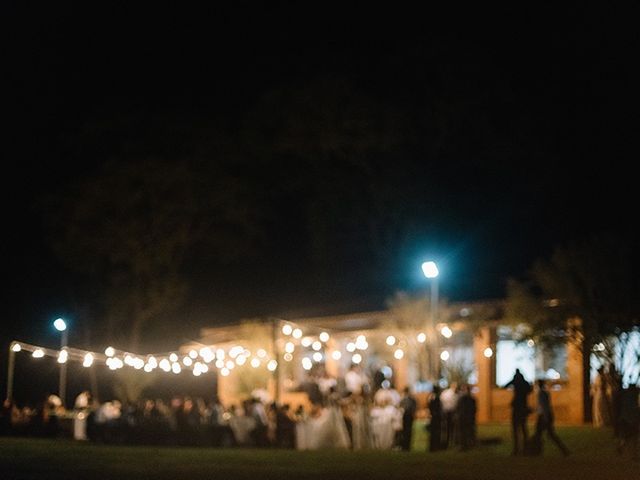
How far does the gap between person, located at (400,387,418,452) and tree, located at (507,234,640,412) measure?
14.4 ft

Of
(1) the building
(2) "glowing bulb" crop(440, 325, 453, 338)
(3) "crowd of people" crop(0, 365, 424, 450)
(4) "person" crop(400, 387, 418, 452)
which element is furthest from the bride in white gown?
(2) "glowing bulb" crop(440, 325, 453, 338)

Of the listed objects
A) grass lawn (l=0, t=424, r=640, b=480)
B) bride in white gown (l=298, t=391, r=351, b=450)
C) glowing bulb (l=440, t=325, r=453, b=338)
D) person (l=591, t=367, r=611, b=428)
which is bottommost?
grass lawn (l=0, t=424, r=640, b=480)

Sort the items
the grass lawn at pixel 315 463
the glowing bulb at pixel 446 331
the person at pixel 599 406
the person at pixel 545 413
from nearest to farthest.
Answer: the grass lawn at pixel 315 463 < the person at pixel 545 413 < the person at pixel 599 406 < the glowing bulb at pixel 446 331

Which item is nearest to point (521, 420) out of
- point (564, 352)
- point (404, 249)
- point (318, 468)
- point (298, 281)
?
point (318, 468)

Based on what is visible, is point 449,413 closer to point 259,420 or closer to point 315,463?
point 259,420

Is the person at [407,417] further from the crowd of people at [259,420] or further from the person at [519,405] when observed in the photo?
the person at [519,405]

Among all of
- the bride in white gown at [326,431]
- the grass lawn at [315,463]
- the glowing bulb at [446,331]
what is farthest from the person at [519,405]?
the glowing bulb at [446,331]

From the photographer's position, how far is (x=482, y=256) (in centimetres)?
4412

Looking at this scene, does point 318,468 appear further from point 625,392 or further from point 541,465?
point 625,392

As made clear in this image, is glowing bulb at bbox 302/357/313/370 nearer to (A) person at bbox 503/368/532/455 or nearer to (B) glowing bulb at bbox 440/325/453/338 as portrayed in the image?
(B) glowing bulb at bbox 440/325/453/338

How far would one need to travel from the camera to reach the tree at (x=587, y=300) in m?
26.0

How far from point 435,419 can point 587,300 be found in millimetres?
5297

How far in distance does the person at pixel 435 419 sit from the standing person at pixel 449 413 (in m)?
0.65

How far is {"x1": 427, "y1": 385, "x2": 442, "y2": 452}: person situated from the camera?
24141 mm
